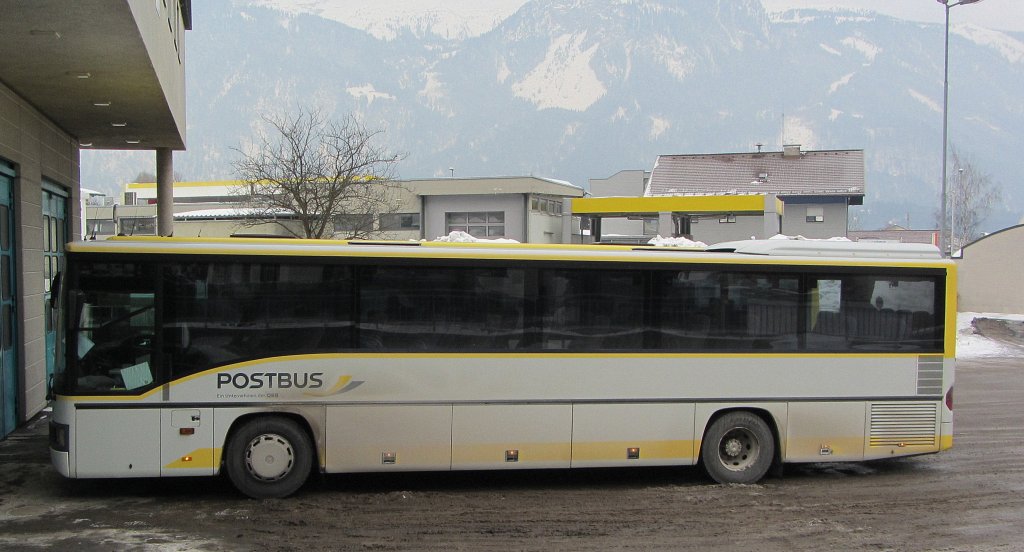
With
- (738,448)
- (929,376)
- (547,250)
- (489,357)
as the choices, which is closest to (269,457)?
(489,357)

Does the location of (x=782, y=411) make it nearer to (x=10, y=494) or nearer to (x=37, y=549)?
(x=37, y=549)

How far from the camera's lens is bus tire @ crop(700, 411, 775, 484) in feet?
31.2

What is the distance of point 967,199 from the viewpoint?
254ft

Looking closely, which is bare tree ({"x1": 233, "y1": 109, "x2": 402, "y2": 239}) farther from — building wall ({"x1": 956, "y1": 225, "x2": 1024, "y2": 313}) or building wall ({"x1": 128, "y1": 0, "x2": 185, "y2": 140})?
building wall ({"x1": 956, "y1": 225, "x2": 1024, "y2": 313})

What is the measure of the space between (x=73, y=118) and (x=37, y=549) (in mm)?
8588

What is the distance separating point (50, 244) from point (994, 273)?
34226 mm

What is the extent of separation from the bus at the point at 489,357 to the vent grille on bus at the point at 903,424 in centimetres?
3

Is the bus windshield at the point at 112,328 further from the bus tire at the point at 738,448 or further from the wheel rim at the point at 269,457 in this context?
the bus tire at the point at 738,448

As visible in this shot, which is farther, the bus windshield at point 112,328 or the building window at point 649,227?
the building window at point 649,227

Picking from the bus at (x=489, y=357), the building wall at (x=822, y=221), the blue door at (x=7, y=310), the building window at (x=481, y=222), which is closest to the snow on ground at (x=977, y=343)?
the bus at (x=489, y=357)

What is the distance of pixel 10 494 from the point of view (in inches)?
342

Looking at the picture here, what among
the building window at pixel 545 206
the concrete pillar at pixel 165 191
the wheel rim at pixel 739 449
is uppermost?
the building window at pixel 545 206

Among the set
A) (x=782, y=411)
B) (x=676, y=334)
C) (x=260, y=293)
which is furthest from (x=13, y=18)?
(x=782, y=411)

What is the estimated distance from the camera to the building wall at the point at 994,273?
34.6m
